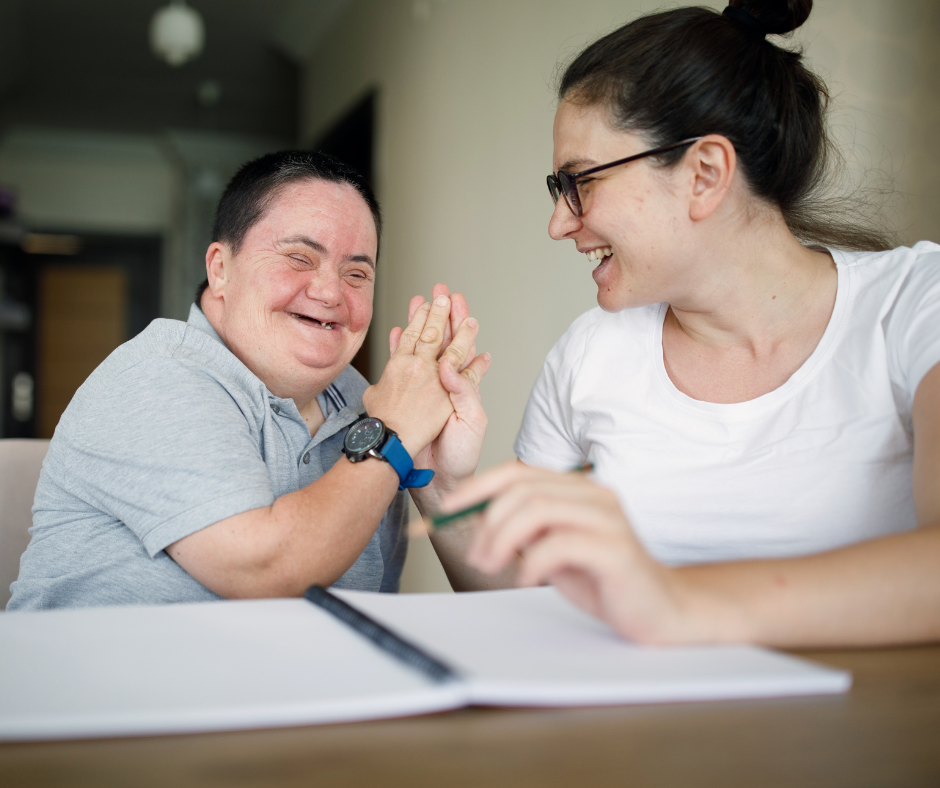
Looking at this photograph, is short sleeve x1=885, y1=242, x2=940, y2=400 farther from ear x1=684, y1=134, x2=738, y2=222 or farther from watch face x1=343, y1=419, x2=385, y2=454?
watch face x1=343, y1=419, x2=385, y2=454

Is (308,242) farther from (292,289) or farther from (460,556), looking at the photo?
(460,556)

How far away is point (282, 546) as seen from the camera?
0.90 metres

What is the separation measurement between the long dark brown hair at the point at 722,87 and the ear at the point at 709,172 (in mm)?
19

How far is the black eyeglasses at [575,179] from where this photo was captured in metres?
1.08

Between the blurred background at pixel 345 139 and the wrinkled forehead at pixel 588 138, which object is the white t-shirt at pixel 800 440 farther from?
the blurred background at pixel 345 139

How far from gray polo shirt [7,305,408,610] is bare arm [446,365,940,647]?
18.2 inches

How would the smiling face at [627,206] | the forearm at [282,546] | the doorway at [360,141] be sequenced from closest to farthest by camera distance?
the forearm at [282,546] → the smiling face at [627,206] → the doorway at [360,141]

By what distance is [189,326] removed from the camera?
1165 mm

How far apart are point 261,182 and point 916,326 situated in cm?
100

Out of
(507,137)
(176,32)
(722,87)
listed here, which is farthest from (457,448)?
(176,32)

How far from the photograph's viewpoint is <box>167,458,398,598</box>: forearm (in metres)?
0.90

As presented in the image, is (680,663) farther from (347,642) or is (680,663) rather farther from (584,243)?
(584,243)

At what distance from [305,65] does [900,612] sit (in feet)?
18.3

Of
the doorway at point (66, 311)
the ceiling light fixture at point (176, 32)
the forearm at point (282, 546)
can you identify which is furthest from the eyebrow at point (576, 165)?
the doorway at point (66, 311)
